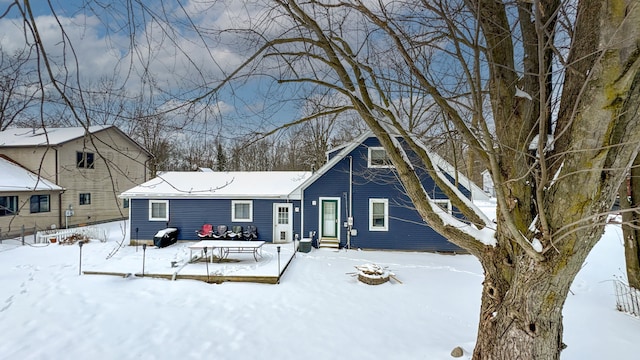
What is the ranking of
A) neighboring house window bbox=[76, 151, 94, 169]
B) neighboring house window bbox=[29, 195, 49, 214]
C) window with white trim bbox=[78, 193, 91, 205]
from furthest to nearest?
1. window with white trim bbox=[78, 193, 91, 205]
2. neighboring house window bbox=[29, 195, 49, 214]
3. neighboring house window bbox=[76, 151, 94, 169]

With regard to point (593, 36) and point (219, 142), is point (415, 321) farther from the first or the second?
point (593, 36)

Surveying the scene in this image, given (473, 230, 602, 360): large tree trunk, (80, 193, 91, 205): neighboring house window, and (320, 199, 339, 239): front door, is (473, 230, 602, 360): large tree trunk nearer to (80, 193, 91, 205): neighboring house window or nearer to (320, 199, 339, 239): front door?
(320, 199, 339, 239): front door

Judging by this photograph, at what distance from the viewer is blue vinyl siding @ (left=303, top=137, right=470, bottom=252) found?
1153 cm

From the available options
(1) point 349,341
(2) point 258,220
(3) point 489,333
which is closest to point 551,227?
(3) point 489,333

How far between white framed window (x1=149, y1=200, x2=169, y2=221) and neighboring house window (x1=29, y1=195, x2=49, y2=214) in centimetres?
733

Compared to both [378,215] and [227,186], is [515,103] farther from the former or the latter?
[227,186]

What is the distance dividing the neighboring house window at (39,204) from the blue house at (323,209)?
681 cm

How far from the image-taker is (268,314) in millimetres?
6070

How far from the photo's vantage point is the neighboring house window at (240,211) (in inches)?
495

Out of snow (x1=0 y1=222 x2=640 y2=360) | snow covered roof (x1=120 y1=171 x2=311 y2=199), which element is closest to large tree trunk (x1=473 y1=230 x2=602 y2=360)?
snow (x1=0 y1=222 x2=640 y2=360)

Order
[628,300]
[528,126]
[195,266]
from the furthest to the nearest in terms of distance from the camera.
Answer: [195,266]
[628,300]
[528,126]

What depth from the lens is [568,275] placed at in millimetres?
2303

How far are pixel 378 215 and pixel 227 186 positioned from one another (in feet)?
21.0

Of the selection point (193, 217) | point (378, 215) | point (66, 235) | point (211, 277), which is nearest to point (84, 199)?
point (66, 235)
